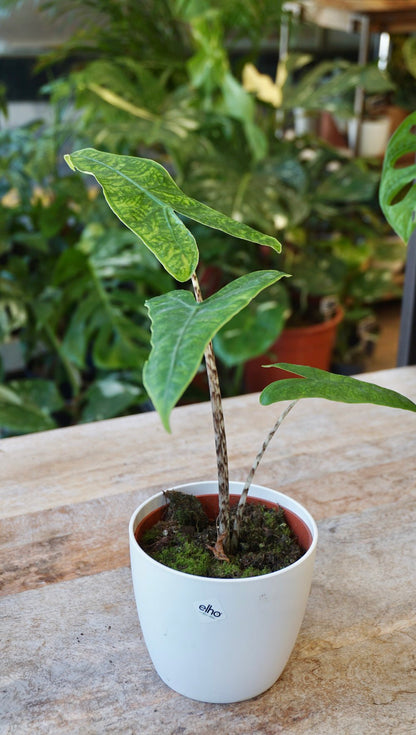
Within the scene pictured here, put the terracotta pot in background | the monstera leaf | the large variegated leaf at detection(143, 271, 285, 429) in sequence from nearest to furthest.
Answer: the large variegated leaf at detection(143, 271, 285, 429) → the monstera leaf → the terracotta pot in background

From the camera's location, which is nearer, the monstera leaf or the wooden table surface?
the wooden table surface

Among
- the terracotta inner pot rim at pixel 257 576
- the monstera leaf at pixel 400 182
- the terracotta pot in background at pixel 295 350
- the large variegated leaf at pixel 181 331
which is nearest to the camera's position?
the large variegated leaf at pixel 181 331

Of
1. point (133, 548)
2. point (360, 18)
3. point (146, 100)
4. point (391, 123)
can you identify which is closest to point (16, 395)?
point (146, 100)

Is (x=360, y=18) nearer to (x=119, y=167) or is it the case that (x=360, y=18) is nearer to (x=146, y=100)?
(x=146, y=100)

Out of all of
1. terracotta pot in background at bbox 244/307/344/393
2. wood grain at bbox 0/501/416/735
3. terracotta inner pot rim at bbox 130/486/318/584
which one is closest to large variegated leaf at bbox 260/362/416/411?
terracotta inner pot rim at bbox 130/486/318/584

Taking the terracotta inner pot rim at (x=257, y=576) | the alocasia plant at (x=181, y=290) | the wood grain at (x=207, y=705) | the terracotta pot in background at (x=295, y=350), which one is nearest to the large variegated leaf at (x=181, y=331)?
the alocasia plant at (x=181, y=290)

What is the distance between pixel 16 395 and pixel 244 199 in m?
0.72

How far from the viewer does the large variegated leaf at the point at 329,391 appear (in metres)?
0.45

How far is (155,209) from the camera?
474mm

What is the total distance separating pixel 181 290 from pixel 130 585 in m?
0.31

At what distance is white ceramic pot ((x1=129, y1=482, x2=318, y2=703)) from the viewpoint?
1.57 ft

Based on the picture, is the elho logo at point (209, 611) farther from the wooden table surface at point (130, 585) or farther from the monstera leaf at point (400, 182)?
the monstera leaf at point (400, 182)

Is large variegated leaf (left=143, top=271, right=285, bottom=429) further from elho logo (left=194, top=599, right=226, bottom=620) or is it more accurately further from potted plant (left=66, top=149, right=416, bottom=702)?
elho logo (left=194, top=599, right=226, bottom=620)

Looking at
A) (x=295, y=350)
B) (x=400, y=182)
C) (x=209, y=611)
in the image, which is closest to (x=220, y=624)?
(x=209, y=611)
